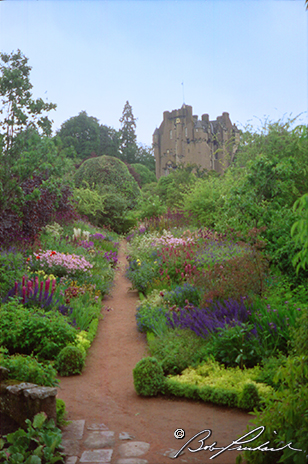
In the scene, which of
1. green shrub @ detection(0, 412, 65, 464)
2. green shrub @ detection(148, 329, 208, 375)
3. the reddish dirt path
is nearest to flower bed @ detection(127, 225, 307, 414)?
green shrub @ detection(148, 329, 208, 375)

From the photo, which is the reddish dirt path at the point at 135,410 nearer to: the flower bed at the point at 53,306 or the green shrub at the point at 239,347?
the flower bed at the point at 53,306

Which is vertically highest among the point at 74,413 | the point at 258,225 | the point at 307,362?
the point at 258,225

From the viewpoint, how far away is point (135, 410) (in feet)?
15.5

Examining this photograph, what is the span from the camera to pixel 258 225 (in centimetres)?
1036

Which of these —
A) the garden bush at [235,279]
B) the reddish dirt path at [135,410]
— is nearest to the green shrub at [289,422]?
the reddish dirt path at [135,410]

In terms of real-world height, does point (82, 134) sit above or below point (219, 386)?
above

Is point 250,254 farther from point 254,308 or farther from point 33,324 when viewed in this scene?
point 33,324

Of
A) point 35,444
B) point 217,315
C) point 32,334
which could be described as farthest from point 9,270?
point 35,444

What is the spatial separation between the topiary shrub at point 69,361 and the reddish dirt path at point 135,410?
11 cm

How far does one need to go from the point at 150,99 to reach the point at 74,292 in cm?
462

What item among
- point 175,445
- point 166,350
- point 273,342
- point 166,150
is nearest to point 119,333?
point 166,350

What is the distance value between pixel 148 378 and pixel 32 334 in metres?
1.97

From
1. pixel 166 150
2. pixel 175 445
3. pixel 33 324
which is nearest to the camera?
pixel 175 445
